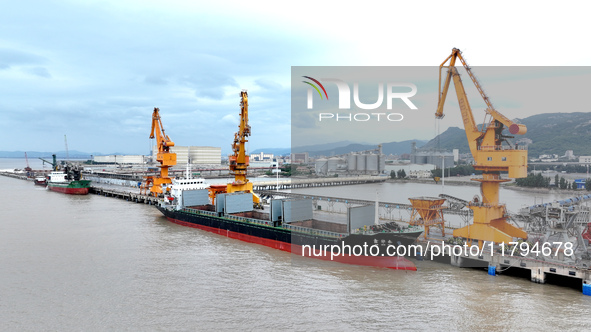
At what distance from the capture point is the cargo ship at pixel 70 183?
50.0 m

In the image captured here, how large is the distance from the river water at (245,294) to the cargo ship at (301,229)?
751 mm

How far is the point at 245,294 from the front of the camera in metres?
13.4

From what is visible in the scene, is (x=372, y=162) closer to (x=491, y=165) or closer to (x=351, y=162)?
(x=351, y=162)

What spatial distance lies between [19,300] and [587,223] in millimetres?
22934

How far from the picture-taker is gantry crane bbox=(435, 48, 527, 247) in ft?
56.1

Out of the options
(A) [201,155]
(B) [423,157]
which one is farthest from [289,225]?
(A) [201,155]

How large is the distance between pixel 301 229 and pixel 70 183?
43.6 metres

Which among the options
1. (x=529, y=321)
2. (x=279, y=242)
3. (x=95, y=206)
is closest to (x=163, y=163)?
(x=95, y=206)

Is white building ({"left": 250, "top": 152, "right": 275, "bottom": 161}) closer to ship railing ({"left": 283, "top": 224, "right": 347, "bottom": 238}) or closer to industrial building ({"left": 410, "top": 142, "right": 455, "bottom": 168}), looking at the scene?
industrial building ({"left": 410, "top": 142, "right": 455, "bottom": 168})

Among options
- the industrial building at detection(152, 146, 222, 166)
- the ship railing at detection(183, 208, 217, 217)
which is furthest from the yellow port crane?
the industrial building at detection(152, 146, 222, 166)

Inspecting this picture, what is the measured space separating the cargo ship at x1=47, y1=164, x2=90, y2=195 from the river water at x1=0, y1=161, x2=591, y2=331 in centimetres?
3310

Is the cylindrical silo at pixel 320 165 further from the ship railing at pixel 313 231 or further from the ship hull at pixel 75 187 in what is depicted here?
the ship hull at pixel 75 187

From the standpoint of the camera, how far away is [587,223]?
16406mm

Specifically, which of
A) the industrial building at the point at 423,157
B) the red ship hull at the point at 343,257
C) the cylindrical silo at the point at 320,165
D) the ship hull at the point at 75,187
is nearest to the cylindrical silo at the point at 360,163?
the cylindrical silo at the point at 320,165
